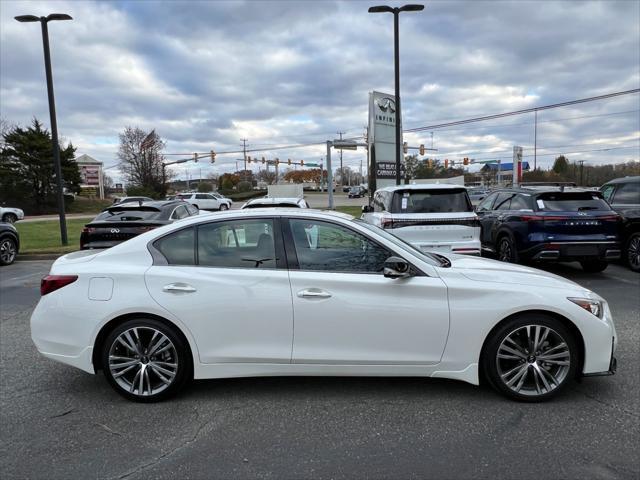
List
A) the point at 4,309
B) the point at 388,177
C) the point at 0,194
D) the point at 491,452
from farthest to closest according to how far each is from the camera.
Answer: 1. the point at 0,194
2. the point at 388,177
3. the point at 4,309
4. the point at 491,452

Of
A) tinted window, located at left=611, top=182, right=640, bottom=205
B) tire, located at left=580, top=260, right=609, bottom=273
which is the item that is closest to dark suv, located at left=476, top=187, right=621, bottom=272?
tire, located at left=580, top=260, right=609, bottom=273

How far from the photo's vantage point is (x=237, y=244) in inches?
154

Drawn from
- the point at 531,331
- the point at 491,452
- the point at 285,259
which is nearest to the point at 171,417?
the point at 285,259

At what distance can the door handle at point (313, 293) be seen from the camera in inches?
143

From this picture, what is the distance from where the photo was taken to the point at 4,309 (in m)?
7.09

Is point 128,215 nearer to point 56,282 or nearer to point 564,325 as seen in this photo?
point 56,282

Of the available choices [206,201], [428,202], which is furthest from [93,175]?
[428,202]

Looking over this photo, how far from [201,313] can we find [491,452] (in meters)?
2.24

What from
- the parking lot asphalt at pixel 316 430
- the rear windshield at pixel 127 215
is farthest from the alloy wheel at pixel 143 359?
the rear windshield at pixel 127 215

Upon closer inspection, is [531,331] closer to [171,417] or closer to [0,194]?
[171,417]

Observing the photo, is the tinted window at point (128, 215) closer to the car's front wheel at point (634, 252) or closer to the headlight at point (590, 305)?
the headlight at point (590, 305)

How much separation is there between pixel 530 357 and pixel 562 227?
17.9 ft

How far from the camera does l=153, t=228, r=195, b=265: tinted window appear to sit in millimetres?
3883

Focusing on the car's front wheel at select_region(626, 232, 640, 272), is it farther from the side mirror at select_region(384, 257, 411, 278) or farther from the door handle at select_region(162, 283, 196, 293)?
the door handle at select_region(162, 283, 196, 293)
